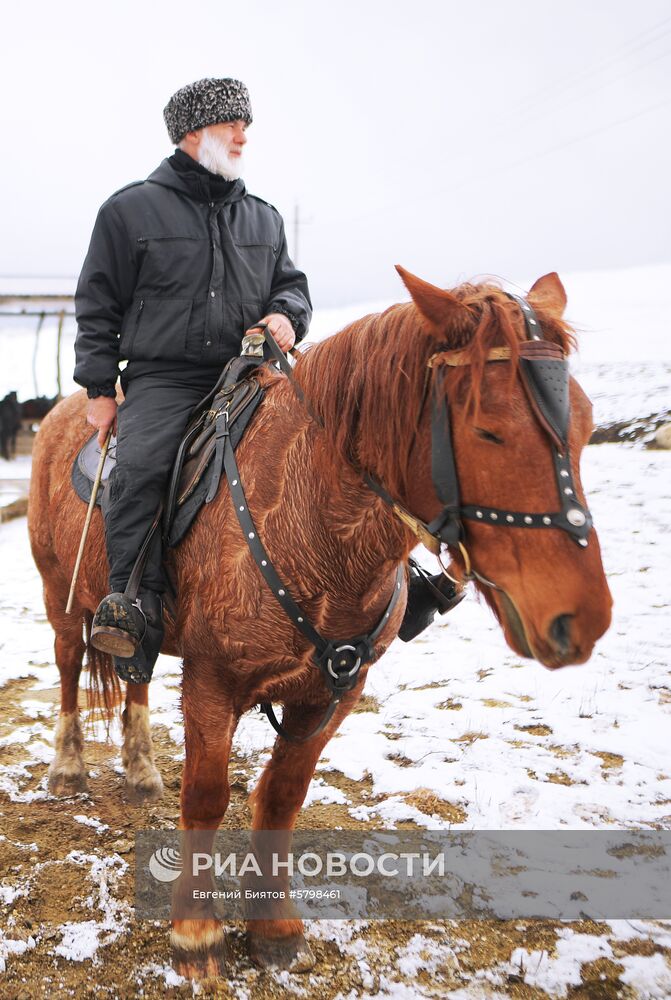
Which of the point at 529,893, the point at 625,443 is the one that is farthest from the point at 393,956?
the point at 625,443

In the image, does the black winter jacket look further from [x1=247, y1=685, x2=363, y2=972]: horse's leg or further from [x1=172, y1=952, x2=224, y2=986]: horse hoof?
[x1=172, y1=952, x2=224, y2=986]: horse hoof

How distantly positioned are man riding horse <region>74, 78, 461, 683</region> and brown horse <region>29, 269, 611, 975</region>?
0.33 meters

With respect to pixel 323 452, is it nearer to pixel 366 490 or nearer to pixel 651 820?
pixel 366 490

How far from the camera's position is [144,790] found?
3871 mm

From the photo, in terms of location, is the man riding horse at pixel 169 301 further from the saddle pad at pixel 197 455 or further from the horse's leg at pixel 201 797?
the horse's leg at pixel 201 797

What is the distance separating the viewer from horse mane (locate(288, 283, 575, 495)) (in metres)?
1.79

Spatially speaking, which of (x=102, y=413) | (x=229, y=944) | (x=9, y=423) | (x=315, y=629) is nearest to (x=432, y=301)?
(x=315, y=629)

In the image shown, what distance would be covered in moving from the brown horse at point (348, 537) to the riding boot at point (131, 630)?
12cm

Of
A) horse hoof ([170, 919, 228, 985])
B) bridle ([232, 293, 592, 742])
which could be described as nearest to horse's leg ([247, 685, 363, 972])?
horse hoof ([170, 919, 228, 985])

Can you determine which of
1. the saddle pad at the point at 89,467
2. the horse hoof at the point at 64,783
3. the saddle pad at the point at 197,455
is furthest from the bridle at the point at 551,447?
the horse hoof at the point at 64,783

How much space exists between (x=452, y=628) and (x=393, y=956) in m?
3.95

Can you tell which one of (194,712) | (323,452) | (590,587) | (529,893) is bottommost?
(529,893)

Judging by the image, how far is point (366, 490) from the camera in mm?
2174

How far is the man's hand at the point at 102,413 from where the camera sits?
2973mm
